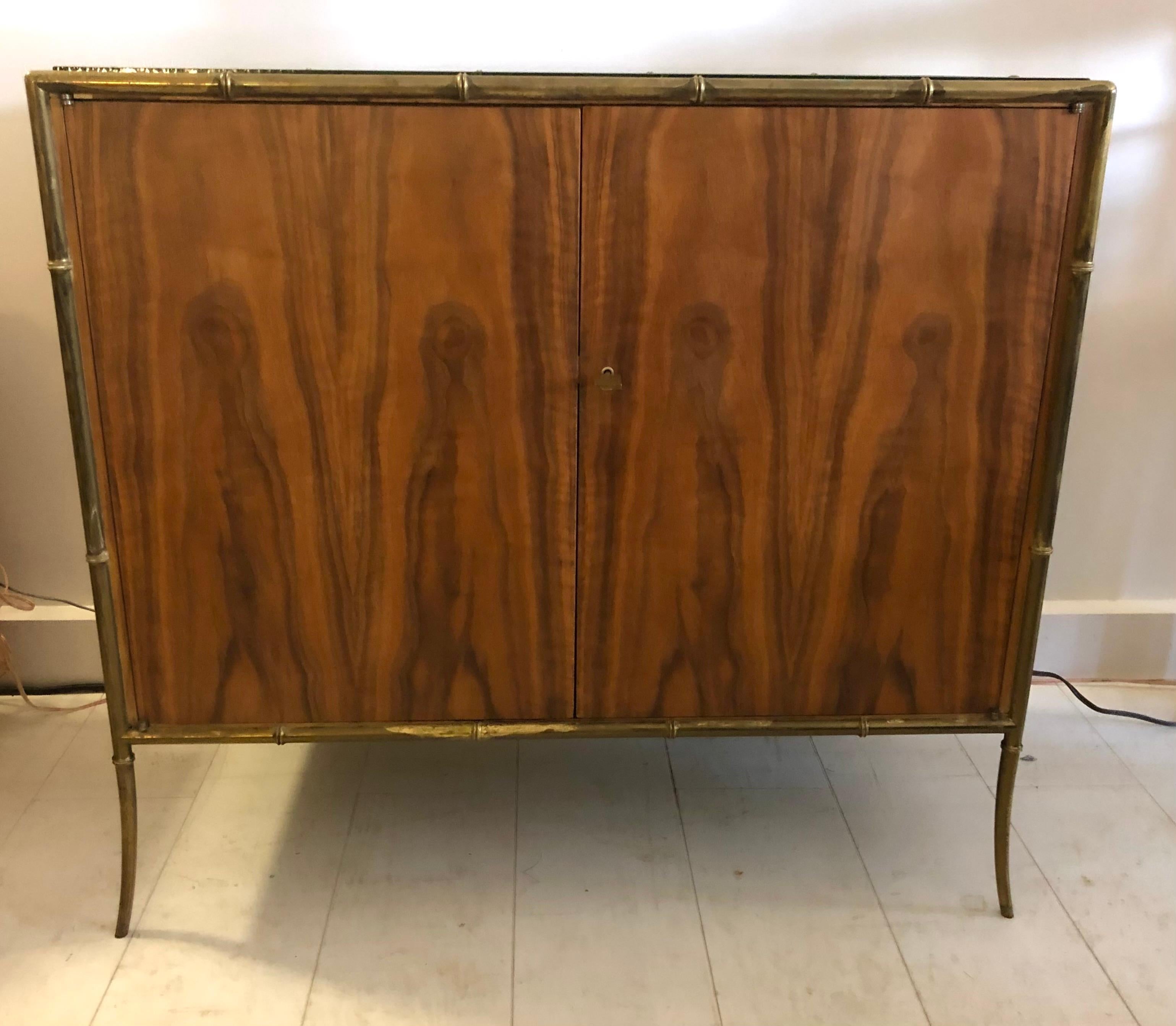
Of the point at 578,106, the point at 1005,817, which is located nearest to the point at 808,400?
the point at 578,106

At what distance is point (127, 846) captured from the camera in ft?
4.12

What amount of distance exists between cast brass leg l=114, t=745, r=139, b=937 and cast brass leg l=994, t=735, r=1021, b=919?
1.11 m

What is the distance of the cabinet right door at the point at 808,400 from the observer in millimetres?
1039

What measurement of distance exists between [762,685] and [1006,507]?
36 cm

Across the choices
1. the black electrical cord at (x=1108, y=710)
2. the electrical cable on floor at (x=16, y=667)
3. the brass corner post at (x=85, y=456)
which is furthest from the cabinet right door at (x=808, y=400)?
the electrical cable on floor at (x=16, y=667)

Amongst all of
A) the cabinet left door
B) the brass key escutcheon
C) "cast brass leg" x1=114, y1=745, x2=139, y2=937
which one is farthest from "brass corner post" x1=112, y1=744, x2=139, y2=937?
the brass key escutcheon

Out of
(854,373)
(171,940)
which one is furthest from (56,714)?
(854,373)

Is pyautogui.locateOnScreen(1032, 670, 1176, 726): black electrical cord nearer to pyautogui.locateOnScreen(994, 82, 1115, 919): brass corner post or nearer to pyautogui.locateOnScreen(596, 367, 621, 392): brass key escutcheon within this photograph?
pyautogui.locateOnScreen(994, 82, 1115, 919): brass corner post

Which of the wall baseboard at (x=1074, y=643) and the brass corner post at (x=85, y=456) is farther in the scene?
the wall baseboard at (x=1074, y=643)

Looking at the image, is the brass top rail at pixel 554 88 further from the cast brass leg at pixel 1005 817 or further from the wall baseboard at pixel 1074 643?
the wall baseboard at pixel 1074 643

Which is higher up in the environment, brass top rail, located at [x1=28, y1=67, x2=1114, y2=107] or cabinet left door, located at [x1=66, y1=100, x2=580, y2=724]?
brass top rail, located at [x1=28, y1=67, x2=1114, y2=107]

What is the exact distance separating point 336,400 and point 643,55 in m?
0.78

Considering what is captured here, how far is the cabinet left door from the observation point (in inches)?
39.9

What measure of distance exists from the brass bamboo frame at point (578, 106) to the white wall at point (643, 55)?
0.46 meters
